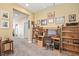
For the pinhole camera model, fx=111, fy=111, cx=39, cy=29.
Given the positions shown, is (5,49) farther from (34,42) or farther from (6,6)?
(34,42)

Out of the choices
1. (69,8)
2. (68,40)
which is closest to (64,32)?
(68,40)

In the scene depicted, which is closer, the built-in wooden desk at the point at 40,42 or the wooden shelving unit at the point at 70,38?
the wooden shelving unit at the point at 70,38

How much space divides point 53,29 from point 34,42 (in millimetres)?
2073

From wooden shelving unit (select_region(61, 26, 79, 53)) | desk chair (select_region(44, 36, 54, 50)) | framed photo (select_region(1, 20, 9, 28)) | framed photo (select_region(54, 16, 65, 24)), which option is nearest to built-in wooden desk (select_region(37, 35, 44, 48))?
desk chair (select_region(44, 36, 54, 50))

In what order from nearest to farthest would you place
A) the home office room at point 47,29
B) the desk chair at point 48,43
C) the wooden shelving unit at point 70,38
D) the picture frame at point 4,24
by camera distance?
the picture frame at point 4,24, the home office room at point 47,29, the wooden shelving unit at point 70,38, the desk chair at point 48,43

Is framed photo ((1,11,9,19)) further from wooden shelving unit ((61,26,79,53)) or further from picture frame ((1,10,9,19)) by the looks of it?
wooden shelving unit ((61,26,79,53))

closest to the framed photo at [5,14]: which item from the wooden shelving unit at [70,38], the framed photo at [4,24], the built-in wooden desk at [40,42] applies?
the framed photo at [4,24]

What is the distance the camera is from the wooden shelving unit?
4.82m

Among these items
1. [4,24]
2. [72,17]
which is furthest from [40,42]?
[4,24]

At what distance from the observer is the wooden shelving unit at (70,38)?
4816 millimetres

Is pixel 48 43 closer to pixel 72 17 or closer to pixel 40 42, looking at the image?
pixel 40 42

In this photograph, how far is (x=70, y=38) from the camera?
4996 millimetres

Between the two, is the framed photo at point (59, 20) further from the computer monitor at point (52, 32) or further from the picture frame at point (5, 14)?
the picture frame at point (5, 14)

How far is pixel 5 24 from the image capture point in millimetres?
4602
